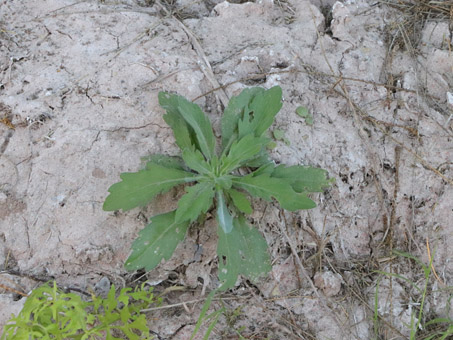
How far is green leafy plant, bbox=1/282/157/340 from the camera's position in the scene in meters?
1.89

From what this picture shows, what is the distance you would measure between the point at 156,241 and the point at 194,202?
0.27m

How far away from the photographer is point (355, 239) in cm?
251

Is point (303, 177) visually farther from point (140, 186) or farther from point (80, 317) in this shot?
point (80, 317)

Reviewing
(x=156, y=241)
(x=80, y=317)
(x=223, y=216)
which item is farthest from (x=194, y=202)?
(x=80, y=317)

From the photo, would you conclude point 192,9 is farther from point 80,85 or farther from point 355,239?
point 355,239

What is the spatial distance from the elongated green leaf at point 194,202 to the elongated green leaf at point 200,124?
236 mm

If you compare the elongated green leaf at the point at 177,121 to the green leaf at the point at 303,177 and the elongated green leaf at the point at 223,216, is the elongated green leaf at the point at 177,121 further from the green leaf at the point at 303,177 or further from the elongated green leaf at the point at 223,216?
the green leaf at the point at 303,177

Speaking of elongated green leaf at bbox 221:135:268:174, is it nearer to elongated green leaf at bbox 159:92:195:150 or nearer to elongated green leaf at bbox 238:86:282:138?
elongated green leaf at bbox 238:86:282:138

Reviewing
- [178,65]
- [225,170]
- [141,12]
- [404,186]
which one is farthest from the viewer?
[141,12]

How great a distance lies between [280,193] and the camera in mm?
2168

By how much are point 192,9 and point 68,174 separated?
1.57m

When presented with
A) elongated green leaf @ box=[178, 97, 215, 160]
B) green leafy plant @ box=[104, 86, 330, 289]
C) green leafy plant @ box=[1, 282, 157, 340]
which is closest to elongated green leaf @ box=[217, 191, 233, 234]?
green leafy plant @ box=[104, 86, 330, 289]

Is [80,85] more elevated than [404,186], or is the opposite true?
[80,85]

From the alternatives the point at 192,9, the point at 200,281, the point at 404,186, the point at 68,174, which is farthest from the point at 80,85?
the point at 404,186
